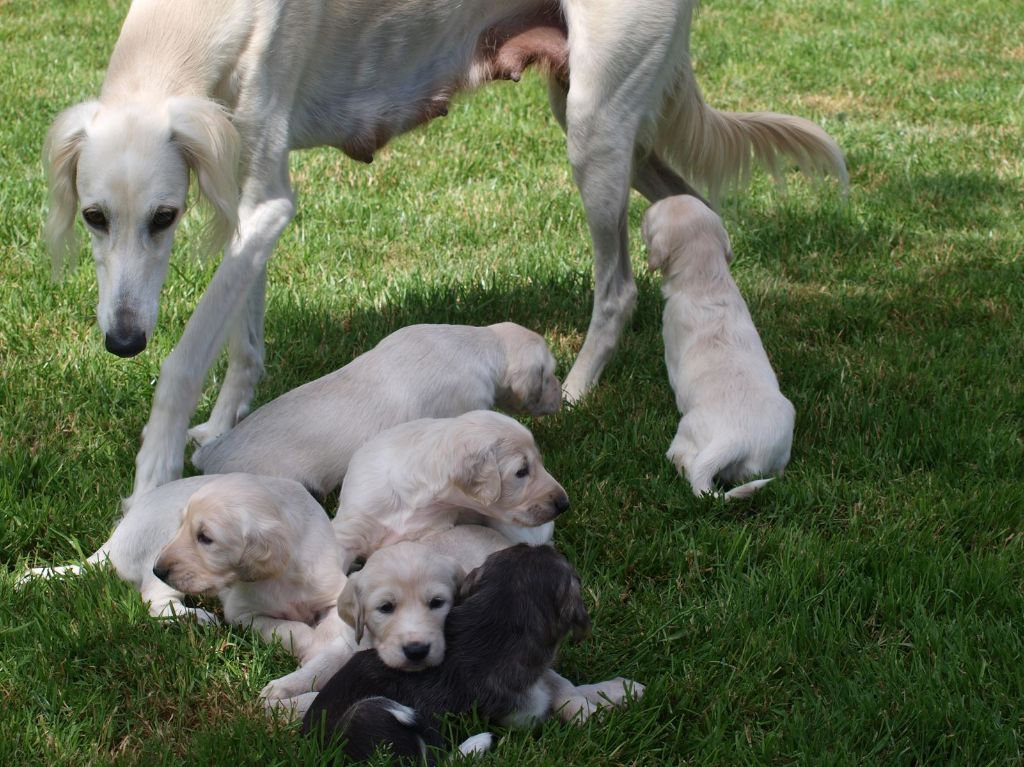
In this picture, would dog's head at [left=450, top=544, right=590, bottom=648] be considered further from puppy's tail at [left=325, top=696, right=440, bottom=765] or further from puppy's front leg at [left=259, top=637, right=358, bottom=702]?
puppy's front leg at [left=259, top=637, right=358, bottom=702]

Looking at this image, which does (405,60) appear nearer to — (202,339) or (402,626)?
(202,339)

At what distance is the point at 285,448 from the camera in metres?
3.41

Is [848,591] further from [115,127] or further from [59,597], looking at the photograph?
[115,127]

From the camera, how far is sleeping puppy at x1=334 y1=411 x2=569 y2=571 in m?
3.00

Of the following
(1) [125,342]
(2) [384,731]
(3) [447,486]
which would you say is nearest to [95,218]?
(1) [125,342]

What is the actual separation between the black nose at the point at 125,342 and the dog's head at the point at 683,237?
1.78 metres

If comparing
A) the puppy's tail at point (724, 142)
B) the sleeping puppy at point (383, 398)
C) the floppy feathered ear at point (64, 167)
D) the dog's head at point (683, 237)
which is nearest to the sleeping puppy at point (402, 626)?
the sleeping puppy at point (383, 398)

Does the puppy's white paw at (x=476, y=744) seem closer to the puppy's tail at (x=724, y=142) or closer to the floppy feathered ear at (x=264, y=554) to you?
the floppy feathered ear at (x=264, y=554)

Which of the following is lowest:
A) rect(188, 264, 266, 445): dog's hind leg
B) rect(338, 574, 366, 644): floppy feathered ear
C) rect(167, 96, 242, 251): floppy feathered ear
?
rect(188, 264, 266, 445): dog's hind leg

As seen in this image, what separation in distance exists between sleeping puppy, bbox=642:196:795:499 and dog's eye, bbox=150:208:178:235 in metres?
1.59

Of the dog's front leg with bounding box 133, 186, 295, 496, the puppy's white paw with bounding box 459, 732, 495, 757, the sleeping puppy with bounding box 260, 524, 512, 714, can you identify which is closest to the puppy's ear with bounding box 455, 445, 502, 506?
the sleeping puppy with bounding box 260, 524, 512, 714

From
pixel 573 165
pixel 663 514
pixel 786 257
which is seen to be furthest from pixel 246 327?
pixel 786 257

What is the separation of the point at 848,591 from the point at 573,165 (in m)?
2.00

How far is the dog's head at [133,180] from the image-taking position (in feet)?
10.8
